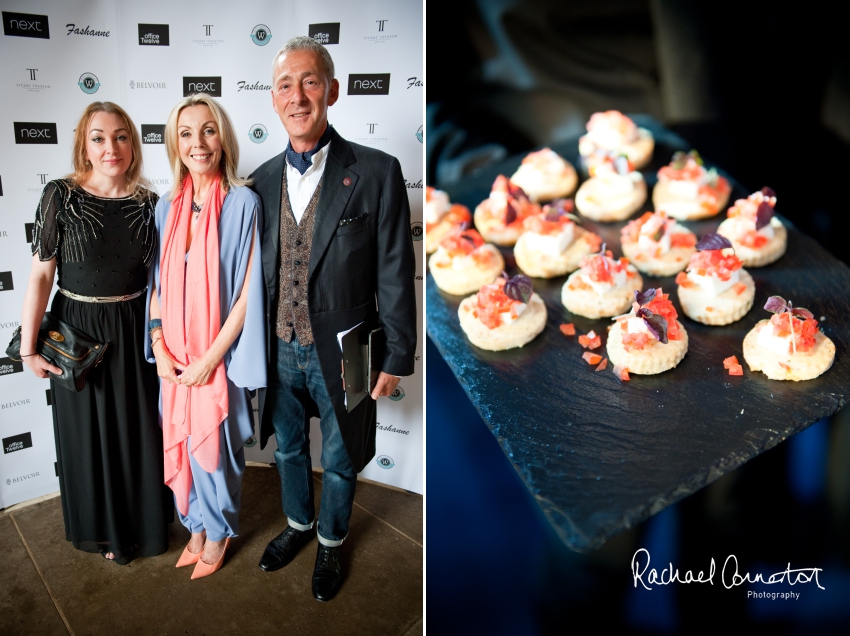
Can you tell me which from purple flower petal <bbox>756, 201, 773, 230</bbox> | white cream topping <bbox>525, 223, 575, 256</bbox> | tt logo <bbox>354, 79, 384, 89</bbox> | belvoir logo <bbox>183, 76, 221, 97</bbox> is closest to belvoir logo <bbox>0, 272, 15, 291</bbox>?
belvoir logo <bbox>183, 76, 221, 97</bbox>

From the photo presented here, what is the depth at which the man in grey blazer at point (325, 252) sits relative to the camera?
6.19 feet

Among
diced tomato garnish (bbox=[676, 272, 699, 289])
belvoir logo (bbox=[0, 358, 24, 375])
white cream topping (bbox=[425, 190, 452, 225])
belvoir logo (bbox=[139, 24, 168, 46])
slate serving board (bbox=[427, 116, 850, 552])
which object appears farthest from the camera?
white cream topping (bbox=[425, 190, 452, 225])

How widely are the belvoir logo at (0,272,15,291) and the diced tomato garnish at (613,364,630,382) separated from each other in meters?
2.08

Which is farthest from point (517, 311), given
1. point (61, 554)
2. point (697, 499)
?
point (61, 554)

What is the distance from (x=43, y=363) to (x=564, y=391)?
1.62m

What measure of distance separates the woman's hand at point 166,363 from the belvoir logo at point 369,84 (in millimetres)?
1021

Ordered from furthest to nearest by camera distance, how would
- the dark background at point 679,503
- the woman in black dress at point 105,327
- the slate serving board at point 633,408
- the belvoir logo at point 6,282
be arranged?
the belvoir logo at point 6,282 → the woman in black dress at point 105,327 → the dark background at point 679,503 → the slate serving board at point 633,408

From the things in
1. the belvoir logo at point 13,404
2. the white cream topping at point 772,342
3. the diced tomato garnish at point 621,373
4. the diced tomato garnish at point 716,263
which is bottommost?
the belvoir logo at point 13,404

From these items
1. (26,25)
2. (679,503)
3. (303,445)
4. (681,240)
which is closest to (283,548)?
(303,445)

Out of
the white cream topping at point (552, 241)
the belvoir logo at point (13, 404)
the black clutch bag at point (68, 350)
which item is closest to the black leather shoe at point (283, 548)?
the black clutch bag at point (68, 350)

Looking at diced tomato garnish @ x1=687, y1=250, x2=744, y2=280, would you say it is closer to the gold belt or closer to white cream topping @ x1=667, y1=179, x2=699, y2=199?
white cream topping @ x1=667, y1=179, x2=699, y2=199

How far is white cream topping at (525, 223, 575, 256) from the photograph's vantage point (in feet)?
7.72

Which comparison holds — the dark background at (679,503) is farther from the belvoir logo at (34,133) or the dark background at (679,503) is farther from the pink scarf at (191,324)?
the belvoir logo at (34,133)

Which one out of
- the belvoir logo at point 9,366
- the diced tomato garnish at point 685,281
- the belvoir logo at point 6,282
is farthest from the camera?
the belvoir logo at point 9,366
